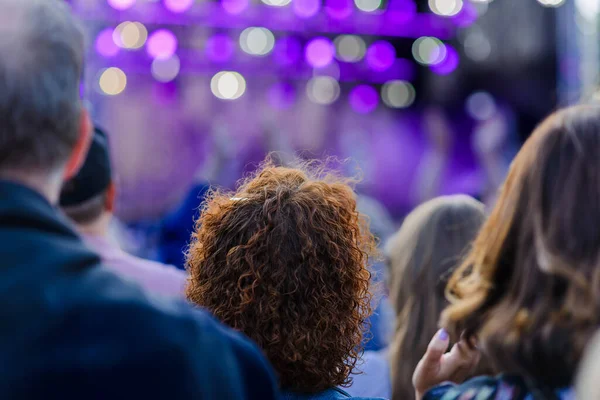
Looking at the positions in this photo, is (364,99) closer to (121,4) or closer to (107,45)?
(107,45)

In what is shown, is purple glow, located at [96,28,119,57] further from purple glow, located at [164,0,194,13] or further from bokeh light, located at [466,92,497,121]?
bokeh light, located at [466,92,497,121]

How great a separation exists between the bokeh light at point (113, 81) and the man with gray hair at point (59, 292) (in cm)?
869

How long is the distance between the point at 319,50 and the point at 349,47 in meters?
0.47

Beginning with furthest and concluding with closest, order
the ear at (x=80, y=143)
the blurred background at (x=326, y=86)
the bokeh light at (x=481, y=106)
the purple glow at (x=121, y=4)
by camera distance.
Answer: the bokeh light at (x=481, y=106) → the blurred background at (x=326, y=86) → the purple glow at (x=121, y=4) → the ear at (x=80, y=143)

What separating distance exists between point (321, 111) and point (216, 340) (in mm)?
9582

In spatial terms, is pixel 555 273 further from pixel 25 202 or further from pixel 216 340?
pixel 25 202

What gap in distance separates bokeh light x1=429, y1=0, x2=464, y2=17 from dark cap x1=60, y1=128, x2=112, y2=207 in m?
7.13

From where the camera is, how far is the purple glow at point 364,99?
10.5 meters

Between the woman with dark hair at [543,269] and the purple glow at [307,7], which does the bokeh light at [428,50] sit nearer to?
the purple glow at [307,7]

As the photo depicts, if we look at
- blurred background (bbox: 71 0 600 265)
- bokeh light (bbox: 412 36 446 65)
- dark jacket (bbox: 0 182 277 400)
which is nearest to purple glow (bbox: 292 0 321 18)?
blurred background (bbox: 71 0 600 265)

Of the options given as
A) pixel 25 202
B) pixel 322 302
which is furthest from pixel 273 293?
pixel 25 202

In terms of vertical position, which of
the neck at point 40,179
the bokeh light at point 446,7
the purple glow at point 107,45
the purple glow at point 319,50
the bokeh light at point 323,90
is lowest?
the neck at point 40,179

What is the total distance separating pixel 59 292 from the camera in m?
0.88

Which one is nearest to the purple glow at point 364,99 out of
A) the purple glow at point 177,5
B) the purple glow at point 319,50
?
the purple glow at point 319,50
